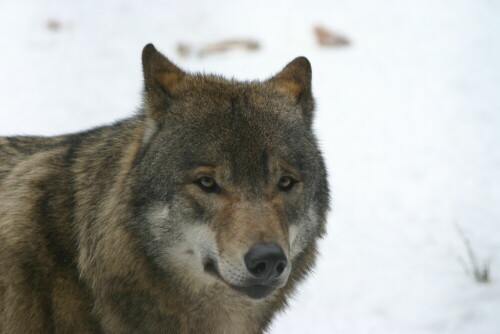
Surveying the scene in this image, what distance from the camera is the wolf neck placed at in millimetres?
3570

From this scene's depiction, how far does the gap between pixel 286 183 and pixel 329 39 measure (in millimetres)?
8827

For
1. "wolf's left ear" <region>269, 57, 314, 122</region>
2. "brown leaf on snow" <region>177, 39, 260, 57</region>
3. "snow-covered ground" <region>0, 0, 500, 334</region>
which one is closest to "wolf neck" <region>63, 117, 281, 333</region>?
"wolf's left ear" <region>269, 57, 314, 122</region>

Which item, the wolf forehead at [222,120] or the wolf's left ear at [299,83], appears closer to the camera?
the wolf forehead at [222,120]

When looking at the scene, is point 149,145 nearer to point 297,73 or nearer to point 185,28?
point 297,73

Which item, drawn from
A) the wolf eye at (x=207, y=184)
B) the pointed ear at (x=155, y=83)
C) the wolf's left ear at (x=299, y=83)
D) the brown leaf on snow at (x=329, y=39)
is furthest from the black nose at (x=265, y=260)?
the brown leaf on snow at (x=329, y=39)

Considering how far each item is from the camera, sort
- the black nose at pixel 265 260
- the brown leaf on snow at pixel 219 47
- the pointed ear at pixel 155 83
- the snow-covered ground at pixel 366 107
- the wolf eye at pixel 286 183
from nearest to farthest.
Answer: the black nose at pixel 265 260 < the wolf eye at pixel 286 183 < the pointed ear at pixel 155 83 < the snow-covered ground at pixel 366 107 < the brown leaf on snow at pixel 219 47

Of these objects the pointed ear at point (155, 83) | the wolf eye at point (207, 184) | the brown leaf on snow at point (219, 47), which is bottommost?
the brown leaf on snow at point (219, 47)

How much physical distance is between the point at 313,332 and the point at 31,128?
5.10m

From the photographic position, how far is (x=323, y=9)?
13586 mm

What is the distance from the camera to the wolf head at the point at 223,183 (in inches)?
128

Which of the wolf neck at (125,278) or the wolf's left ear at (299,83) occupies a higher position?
the wolf's left ear at (299,83)

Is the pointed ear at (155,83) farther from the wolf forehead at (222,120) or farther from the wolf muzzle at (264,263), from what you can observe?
the wolf muzzle at (264,263)

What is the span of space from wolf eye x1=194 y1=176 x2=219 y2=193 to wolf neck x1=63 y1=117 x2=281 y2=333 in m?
0.39

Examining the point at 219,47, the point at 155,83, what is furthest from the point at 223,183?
the point at 219,47
